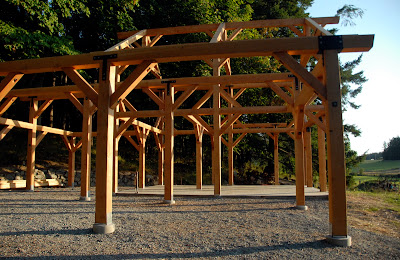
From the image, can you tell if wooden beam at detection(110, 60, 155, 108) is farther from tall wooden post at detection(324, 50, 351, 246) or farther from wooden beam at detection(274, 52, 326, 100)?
tall wooden post at detection(324, 50, 351, 246)

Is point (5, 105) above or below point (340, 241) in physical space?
above

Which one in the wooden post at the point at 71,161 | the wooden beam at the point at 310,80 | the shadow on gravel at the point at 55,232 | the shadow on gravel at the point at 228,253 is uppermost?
the wooden beam at the point at 310,80

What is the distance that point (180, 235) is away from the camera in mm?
4574

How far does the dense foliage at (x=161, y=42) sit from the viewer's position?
14.2 meters

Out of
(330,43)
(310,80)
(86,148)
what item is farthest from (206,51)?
(86,148)

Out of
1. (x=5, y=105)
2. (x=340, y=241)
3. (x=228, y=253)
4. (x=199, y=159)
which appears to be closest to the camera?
(x=228, y=253)

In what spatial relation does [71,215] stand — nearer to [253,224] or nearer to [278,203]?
[253,224]

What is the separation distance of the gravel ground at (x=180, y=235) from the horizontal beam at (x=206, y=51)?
8.79 ft

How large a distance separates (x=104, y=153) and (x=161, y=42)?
14853 millimetres

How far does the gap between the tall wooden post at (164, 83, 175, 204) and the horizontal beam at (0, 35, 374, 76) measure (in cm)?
264

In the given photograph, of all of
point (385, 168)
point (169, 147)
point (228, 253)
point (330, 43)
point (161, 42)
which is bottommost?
point (385, 168)

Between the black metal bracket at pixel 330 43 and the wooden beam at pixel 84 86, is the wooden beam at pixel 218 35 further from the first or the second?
the wooden beam at pixel 84 86

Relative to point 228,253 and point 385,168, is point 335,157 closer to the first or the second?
point 228,253

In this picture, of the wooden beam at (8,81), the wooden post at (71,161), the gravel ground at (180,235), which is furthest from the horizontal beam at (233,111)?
the wooden post at (71,161)
